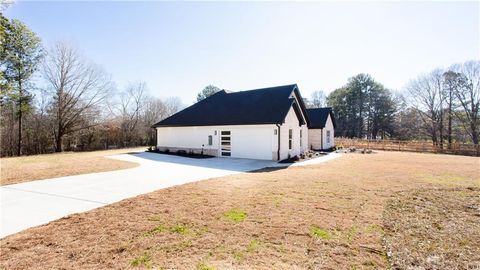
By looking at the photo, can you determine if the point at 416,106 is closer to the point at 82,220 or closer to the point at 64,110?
the point at 82,220

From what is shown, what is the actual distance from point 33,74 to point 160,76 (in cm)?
1207

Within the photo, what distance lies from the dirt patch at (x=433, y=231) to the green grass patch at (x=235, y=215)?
8.35ft

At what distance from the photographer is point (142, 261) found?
310cm

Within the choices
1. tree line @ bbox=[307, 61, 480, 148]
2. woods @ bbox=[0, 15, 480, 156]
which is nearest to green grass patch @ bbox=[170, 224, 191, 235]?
woods @ bbox=[0, 15, 480, 156]

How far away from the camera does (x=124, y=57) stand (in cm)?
2127

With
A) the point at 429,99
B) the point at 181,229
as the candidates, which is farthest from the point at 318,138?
the point at 181,229

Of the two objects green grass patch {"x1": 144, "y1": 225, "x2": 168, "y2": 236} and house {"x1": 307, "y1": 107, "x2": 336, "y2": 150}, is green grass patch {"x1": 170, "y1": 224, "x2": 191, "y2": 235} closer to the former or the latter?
green grass patch {"x1": 144, "y1": 225, "x2": 168, "y2": 236}

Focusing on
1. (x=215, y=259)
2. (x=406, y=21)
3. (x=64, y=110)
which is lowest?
(x=215, y=259)

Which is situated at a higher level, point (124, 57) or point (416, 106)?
point (124, 57)

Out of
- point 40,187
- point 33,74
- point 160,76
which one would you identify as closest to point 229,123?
point 40,187

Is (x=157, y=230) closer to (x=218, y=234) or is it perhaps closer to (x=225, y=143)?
(x=218, y=234)

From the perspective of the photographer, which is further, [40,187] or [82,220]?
[40,187]

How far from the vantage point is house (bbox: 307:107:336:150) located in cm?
2453

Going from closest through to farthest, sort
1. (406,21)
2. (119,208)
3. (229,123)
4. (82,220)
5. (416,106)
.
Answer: (82,220) → (119,208) → (406,21) → (229,123) → (416,106)
